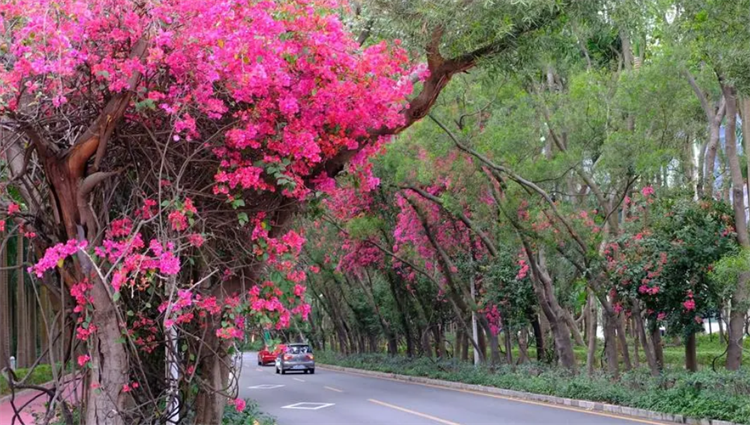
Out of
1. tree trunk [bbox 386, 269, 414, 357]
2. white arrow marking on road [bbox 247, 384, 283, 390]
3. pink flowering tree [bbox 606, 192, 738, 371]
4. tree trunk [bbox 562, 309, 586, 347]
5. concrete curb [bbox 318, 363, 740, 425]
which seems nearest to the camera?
concrete curb [bbox 318, 363, 740, 425]

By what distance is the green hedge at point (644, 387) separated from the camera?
12852mm

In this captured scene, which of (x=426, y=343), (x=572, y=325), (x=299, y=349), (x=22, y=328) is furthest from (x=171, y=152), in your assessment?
(x=299, y=349)

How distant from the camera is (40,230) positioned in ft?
24.1

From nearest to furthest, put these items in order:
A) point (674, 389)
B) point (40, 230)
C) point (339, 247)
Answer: point (40, 230), point (674, 389), point (339, 247)

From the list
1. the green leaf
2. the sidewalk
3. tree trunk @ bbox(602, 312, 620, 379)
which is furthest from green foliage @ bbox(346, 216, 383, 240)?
the green leaf

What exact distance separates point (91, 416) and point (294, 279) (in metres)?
2.14

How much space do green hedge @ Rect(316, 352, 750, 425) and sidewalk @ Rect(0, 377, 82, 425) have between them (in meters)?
9.63

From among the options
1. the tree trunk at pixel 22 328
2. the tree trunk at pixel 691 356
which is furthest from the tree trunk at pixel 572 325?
the tree trunk at pixel 22 328

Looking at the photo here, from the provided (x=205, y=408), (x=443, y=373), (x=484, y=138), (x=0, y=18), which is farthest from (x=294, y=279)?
(x=443, y=373)

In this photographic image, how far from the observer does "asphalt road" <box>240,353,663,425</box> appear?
14609 millimetres

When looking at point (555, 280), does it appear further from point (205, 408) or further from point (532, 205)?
point (205, 408)

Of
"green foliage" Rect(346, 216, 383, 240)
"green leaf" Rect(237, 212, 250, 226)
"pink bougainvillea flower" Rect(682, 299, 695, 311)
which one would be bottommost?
"pink bougainvillea flower" Rect(682, 299, 695, 311)

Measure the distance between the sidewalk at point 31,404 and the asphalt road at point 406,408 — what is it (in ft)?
16.5

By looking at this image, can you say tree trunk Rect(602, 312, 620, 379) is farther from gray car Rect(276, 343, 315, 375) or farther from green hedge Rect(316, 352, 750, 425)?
gray car Rect(276, 343, 315, 375)
